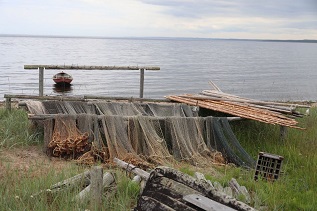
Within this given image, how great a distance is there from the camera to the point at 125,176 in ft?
17.6

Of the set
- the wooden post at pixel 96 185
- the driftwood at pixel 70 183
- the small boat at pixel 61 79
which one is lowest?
the small boat at pixel 61 79

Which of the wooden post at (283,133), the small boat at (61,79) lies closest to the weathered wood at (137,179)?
the wooden post at (283,133)

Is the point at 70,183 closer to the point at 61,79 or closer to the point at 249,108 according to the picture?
the point at 249,108

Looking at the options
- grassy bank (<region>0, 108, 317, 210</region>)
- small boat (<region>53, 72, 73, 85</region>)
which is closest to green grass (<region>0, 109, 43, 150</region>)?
grassy bank (<region>0, 108, 317, 210</region>)

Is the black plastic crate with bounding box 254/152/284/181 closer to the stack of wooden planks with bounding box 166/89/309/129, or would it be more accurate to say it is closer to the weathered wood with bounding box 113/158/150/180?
the stack of wooden planks with bounding box 166/89/309/129

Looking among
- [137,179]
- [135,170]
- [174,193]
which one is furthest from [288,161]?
[174,193]

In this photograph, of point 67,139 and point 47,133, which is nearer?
point 67,139

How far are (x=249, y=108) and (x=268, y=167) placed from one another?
2.83m

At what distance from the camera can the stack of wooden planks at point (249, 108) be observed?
26.8ft

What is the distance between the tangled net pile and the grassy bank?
1.34 feet

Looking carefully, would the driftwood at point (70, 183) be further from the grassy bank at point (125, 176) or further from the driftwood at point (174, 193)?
the driftwood at point (174, 193)

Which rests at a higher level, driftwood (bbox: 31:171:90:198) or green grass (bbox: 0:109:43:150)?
driftwood (bbox: 31:171:90:198)

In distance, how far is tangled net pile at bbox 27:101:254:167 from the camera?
7.15 meters

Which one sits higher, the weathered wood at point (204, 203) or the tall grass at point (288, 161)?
the weathered wood at point (204, 203)
